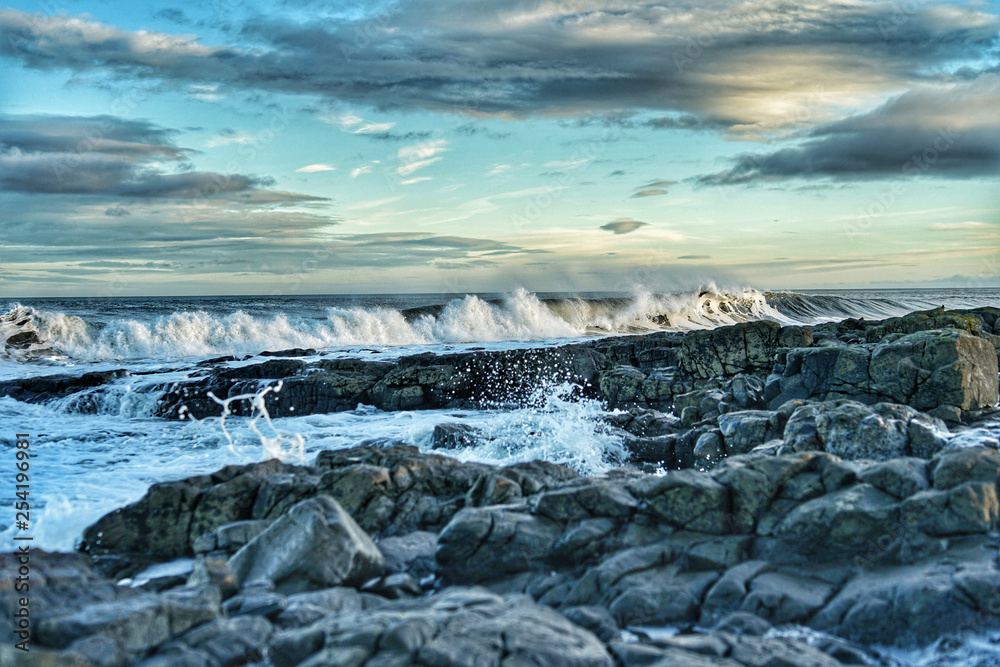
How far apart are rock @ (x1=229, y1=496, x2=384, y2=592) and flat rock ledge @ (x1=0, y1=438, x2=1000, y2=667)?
18mm

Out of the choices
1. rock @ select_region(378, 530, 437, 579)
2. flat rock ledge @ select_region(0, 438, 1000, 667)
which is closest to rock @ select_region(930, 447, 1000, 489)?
flat rock ledge @ select_region(0, 438, 1000, 667)

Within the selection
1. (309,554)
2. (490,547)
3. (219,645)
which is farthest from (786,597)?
(219,645)

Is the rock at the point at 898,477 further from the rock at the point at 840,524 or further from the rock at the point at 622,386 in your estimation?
the rock at the point at 622,386

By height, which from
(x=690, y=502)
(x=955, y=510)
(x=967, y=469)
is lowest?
(x=690, y=502)

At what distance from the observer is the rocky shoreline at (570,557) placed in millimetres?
4145

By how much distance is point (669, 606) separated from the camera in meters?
4.96

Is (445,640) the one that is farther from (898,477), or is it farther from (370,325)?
(370,325)

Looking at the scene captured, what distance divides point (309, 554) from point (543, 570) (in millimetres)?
2041

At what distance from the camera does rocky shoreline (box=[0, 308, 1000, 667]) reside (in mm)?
4145

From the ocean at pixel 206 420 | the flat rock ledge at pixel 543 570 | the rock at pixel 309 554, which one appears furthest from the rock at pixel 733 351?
the rock at pixel 309 554

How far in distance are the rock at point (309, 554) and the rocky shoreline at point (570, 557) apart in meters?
0.02

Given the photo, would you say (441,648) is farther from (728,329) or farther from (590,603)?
(728,329)

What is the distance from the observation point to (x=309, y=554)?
546cm

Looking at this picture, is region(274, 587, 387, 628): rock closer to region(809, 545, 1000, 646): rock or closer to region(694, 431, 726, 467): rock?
region(809, 545, 1000, 646): rock
